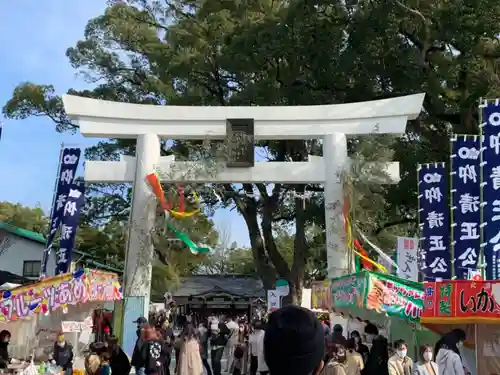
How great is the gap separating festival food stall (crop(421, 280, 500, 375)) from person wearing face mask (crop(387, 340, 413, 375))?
820mm

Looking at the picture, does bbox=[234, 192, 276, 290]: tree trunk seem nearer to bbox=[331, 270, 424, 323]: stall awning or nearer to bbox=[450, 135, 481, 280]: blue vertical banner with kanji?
bbox=[450, 135, 481, 280]: blue vertical banner with kanji

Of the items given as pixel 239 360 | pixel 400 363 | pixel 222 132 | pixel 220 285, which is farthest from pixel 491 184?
pixel 220 285

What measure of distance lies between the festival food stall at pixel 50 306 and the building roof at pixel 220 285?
21312 millimetres

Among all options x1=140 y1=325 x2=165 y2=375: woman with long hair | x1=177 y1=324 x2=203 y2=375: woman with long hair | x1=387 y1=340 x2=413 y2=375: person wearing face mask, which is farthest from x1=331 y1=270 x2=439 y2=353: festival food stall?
x1=140 y1=325 x2=165 y2=375: woman with long hair

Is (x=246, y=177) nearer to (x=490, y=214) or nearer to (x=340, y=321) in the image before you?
(x=340, y=321)

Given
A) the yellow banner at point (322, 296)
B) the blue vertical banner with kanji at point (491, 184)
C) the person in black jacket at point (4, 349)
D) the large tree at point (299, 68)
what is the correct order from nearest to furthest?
the person in black jacket at point (4, 349) < the blue vertical banner with kanji at point (491, 184) < the yellow banner at point (322, 296) < the large tree at point (299, 68)

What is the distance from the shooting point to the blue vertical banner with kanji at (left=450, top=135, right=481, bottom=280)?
38.4ft

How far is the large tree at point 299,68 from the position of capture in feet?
60.9

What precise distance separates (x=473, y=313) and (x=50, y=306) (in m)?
6.59

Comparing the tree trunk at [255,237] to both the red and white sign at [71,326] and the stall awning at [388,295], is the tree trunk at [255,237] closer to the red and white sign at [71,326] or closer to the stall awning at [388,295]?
the red and white sign at [71,326]

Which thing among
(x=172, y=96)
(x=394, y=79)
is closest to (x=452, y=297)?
(x=394, y=79)

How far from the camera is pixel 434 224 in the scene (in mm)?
13156

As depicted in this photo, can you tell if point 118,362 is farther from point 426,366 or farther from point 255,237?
point 255,237

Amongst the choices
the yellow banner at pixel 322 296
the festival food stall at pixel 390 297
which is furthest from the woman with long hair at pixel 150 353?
the yellow banner at pixel 322 296
